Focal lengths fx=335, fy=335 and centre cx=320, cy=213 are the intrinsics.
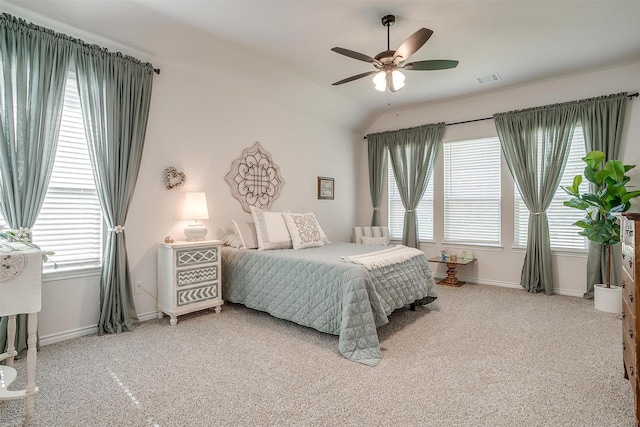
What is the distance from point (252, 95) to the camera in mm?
4473

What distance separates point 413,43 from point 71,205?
3200 millimetres

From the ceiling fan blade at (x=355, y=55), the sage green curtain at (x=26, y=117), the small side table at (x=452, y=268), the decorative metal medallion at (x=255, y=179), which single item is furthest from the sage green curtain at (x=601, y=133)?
the sage green curtain at (x=26, y=117)

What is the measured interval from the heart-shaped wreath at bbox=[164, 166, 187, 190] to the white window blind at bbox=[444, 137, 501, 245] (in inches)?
159

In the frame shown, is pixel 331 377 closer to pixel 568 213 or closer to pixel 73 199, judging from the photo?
pixel 73 199

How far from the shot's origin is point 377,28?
129 inches

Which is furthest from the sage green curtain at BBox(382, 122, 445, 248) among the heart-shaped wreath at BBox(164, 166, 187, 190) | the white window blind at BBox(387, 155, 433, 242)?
the heart-shaped wreath at BBox(164, 166, 187, 190)

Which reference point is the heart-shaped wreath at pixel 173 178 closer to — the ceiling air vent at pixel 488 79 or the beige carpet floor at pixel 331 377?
the beige carpet floor at pixel 331 377

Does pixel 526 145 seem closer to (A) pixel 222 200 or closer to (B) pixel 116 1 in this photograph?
(A) pixel 222 200

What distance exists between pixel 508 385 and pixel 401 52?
254 centimetres

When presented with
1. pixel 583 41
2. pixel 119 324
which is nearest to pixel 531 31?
pixel 583 41

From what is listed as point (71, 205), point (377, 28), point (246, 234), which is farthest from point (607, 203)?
point (71, 205)

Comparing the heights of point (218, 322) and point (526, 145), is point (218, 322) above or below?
below

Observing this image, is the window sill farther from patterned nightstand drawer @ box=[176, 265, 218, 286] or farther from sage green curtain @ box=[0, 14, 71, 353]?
patterned nightstand drawer @ box=[176, 265, 218, 286]

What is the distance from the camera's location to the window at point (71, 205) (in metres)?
2.85
